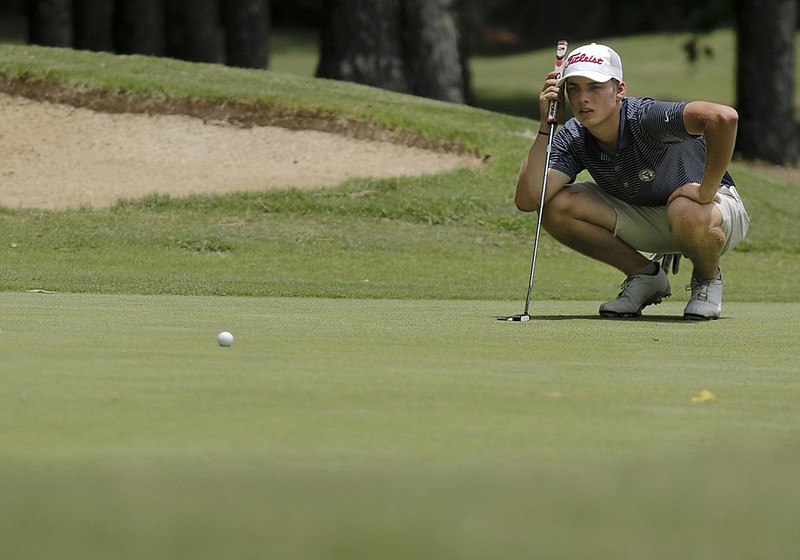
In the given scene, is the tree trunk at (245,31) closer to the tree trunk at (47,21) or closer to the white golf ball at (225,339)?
the tree trunk at (47,21)

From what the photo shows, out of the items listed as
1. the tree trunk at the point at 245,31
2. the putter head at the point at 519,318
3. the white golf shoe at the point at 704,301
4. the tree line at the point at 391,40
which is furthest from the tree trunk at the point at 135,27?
the putter head at the point at 519,318

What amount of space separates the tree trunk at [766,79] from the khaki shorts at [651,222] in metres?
17.8

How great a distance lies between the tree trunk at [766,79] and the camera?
2514 centimetres

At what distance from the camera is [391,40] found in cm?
2166

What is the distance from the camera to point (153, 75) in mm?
17547


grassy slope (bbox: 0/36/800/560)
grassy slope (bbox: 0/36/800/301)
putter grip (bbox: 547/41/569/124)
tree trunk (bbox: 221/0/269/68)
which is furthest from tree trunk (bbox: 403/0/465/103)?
putter grip (bbox: 547/41/569/124)

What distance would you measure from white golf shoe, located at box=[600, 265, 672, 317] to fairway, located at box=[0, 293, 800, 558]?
1.63 metres

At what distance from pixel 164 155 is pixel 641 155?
9.24 meters

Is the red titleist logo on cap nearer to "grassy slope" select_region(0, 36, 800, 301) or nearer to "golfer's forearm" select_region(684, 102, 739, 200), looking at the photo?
"golfer's forearm" select_region(684, 102, 739, 200)

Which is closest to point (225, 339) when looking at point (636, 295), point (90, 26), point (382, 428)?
point (382, 428)

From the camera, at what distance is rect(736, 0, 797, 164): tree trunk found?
2514 cm

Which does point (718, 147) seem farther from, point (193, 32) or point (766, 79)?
point (193, 32)

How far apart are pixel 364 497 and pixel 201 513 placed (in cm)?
34

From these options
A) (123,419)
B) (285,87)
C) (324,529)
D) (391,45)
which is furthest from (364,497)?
(391,45)
